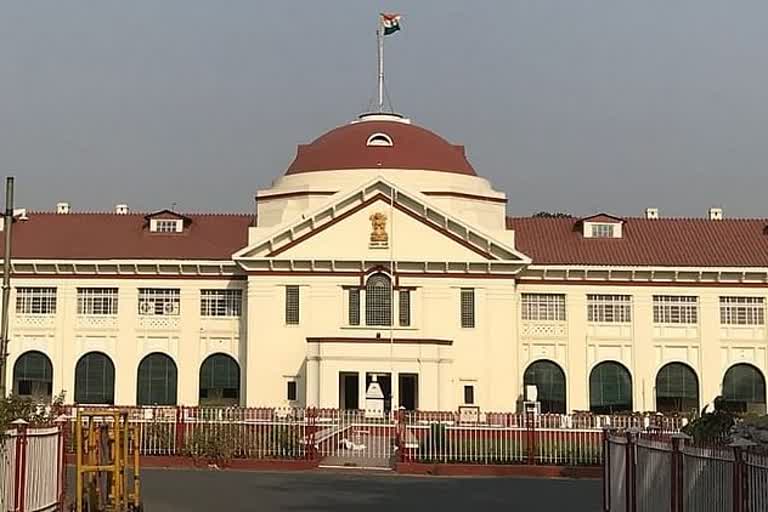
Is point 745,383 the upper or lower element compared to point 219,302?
lower

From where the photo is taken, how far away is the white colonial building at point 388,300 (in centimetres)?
5138

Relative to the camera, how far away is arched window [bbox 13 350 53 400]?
5356 centimetres

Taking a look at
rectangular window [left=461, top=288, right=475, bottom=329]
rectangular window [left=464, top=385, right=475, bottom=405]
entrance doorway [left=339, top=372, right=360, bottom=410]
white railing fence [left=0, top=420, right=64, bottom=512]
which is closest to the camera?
white railing fence [left=0, top=420, right=64, bottom=512]

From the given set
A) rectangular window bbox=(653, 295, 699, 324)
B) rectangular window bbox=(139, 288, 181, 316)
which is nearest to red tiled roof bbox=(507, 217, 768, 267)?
rectangular window bbox=(653, 295, 699, 324)

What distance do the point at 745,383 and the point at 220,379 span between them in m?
21.3

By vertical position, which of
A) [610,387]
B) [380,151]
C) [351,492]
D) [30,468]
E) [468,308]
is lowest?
[351,492]

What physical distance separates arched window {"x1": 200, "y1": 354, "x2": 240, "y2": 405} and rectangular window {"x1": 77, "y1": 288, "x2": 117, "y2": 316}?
4.48m

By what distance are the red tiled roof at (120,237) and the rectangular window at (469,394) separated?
11207 millimetres

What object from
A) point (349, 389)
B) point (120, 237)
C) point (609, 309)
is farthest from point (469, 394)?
point (120, 237)

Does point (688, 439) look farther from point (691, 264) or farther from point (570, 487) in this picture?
point (691, 264)

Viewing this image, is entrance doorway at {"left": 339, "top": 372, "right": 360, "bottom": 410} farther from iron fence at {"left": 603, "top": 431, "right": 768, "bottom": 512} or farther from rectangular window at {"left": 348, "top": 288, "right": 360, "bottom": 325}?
iron fence at {"left": 603, "top": 431, "right": 768, "bottom": 512}

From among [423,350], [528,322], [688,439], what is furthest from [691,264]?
[688,439]

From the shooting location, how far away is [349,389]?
50.2 metres

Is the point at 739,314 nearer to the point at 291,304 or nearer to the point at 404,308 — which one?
the point at 404,308
